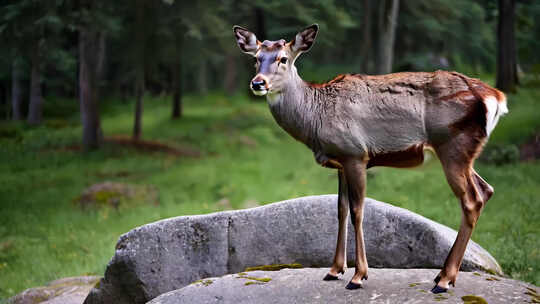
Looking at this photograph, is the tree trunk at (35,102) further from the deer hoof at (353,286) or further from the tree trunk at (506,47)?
the deer hoof at (353,286)

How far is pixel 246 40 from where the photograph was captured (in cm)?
547

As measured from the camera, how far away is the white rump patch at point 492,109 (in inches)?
198

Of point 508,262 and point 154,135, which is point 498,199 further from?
point 154,135

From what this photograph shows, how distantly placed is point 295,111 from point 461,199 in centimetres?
172

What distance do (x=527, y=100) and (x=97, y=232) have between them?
14.4m

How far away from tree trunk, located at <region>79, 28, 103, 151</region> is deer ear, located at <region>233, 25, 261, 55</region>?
13.7 meters

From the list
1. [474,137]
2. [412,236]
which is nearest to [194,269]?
[412,236]

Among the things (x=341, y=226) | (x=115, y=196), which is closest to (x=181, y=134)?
(x=115, y=196)

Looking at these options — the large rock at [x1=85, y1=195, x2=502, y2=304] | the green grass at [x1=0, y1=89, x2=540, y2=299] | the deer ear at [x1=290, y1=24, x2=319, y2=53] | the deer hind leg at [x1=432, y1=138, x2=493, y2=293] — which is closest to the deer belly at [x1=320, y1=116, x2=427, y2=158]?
the deer hind leg at [x1=432, y1=138, x2=493, y2=293]

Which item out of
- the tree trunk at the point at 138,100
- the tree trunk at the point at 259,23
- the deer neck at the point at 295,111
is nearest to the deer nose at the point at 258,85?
the deer neck at the point at 295,111

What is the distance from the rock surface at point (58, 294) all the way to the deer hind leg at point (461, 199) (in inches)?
213

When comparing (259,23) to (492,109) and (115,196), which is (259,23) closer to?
(115,196)

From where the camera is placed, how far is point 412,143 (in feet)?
17.2

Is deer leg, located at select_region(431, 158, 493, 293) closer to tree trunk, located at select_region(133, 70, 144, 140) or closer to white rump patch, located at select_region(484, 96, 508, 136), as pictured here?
white rump patch, located at select_region(484, 96, 508, 136)
